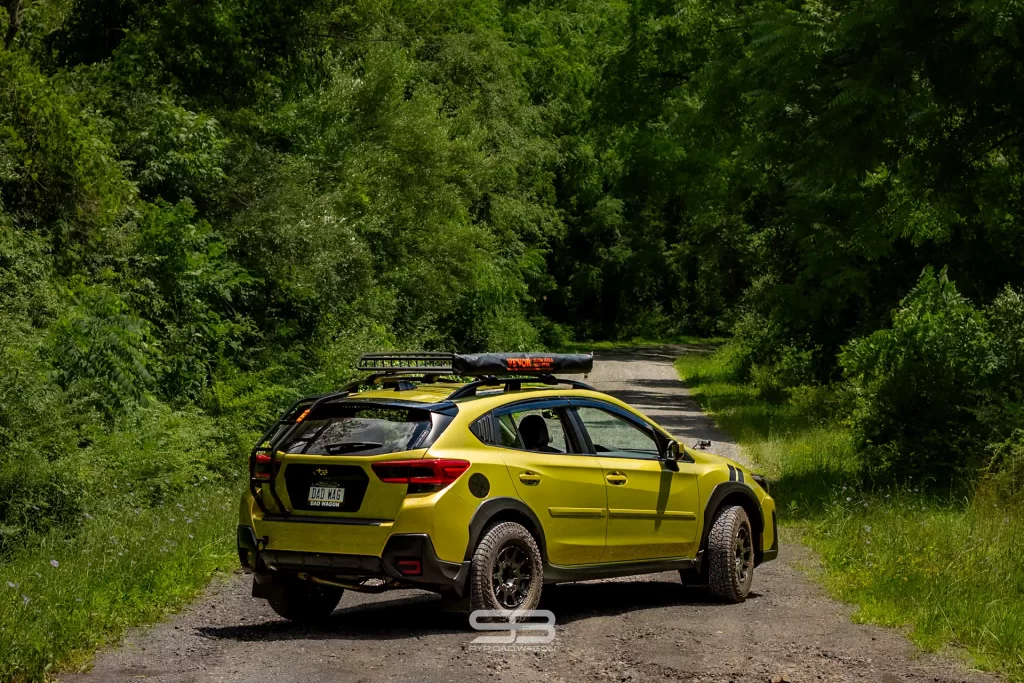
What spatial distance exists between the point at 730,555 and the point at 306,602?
3.23m

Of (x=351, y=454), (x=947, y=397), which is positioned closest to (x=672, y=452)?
(x=351, y=454)

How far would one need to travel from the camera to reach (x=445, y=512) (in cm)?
824

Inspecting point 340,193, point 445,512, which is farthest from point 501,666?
point 340,193

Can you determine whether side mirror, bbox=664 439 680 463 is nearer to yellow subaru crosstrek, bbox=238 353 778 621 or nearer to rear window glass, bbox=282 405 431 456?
yellow subaru crosstrek, bbox=238 353 778 621

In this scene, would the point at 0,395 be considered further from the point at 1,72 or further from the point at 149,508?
the point at 1,72

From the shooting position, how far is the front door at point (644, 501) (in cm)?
955

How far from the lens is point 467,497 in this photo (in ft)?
27.5

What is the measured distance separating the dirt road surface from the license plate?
0.88m

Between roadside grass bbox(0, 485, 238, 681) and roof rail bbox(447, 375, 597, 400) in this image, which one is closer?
roadside grass bbox(0, 485, 238, 681)

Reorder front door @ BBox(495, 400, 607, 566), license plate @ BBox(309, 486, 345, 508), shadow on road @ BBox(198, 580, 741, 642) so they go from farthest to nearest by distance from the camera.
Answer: front door @ BBox(495, 400, 607, 566) → shadow on road @ BBox(198, 580, 741, 642) → license plate @ BBox(309, 486, 345, 508)

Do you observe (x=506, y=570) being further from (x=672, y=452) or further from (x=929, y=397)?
(x=929, y=397)

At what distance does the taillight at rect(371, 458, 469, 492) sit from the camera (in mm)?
8281

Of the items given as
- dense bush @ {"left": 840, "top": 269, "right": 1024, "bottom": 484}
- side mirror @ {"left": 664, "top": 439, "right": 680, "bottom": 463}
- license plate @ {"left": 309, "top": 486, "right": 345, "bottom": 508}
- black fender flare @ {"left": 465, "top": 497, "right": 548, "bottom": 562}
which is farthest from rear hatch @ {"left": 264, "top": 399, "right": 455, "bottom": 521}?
dense bush @ {"left": 840, "top": 269, "right": 1024, "bottom": 484}

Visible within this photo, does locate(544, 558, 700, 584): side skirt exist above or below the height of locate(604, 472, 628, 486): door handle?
below
